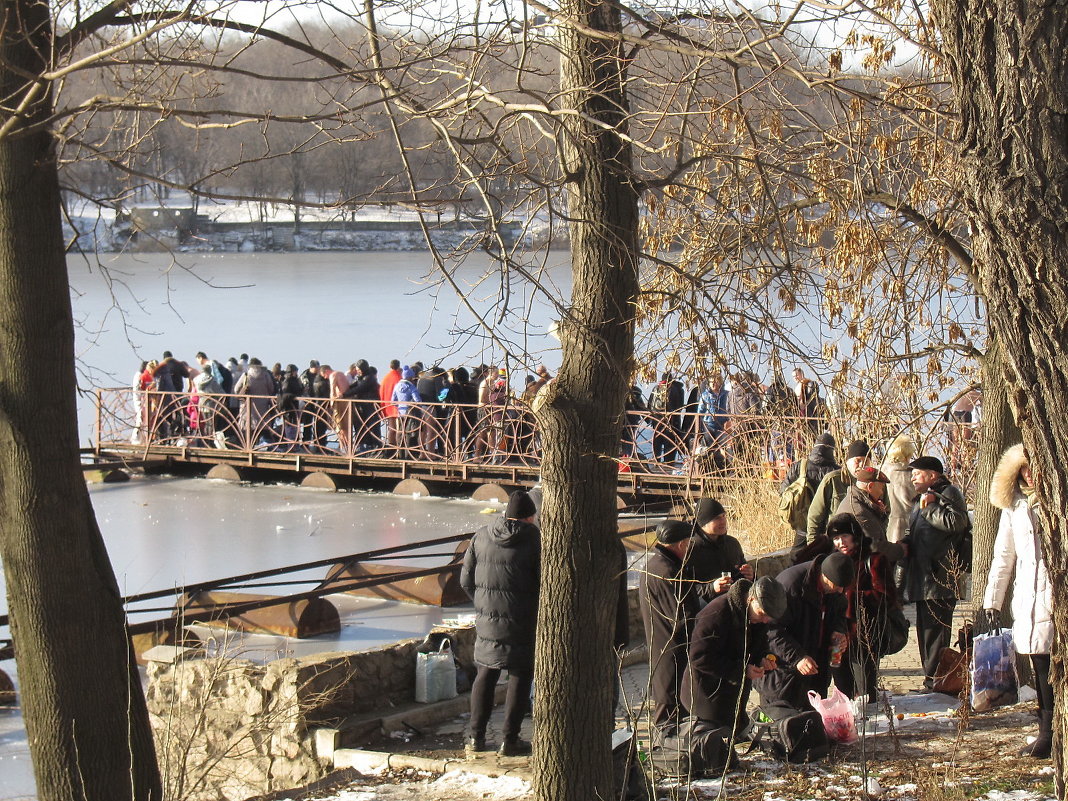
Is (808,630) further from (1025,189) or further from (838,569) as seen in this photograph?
(1025,189)

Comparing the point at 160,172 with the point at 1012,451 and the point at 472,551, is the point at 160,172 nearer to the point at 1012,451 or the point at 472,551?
the point at 472,551

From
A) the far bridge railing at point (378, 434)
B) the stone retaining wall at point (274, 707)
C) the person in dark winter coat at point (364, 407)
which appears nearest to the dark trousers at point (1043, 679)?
the stone retaining wall at point (274, 707)

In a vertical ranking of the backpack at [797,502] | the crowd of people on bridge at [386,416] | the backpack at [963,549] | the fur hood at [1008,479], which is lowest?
the backpack at [963,549]

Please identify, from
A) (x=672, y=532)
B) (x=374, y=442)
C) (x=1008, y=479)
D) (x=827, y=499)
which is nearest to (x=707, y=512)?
(x=672, y=532)

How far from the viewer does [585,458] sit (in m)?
4.73

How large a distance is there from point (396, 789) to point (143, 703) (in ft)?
4.29

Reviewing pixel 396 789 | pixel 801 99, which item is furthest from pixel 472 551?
pixel 801 99

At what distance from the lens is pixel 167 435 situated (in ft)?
70.5

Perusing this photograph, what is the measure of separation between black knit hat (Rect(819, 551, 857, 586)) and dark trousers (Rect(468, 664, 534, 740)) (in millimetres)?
1585

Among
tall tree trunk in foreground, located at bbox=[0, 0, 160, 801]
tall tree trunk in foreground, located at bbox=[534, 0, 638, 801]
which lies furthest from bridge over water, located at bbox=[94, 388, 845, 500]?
tall tree trunk in foreground, located at bbox=[0, 0, 160, 801]

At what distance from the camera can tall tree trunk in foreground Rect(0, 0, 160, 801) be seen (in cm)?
505

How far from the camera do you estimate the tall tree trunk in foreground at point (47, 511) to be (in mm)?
5047

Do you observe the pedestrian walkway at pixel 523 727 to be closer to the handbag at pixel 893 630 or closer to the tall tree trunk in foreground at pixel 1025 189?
the handbag at pixel 893 630

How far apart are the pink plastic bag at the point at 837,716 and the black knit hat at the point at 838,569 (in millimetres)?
527
